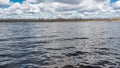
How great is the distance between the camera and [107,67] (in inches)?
693

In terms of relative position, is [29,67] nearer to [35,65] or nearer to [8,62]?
[35,65]

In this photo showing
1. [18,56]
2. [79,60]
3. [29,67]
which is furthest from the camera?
[18,56]

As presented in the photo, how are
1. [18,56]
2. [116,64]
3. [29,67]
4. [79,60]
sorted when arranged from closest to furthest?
[29,67] < [116,64] < [79,60] < [18,56]

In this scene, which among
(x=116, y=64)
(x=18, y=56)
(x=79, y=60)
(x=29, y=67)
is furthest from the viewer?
(x=18, y=56)

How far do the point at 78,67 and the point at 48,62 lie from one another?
11.5ft

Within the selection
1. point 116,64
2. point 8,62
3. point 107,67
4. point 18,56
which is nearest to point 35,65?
point 8,62

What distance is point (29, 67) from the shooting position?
1736 cm

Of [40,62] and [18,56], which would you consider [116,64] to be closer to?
[40,62]

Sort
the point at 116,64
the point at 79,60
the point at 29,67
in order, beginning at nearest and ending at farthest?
the point at 29,67 < the point at 116,64 < the point at 79,60

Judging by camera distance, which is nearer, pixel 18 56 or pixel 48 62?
pixel 48 62

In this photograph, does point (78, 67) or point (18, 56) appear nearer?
point (78, 67)

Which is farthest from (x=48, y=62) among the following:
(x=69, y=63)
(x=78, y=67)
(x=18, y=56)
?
(x=18, y=56)

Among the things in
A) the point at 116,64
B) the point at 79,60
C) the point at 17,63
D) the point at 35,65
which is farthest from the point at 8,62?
the point at 116,64

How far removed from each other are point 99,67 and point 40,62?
614cm
